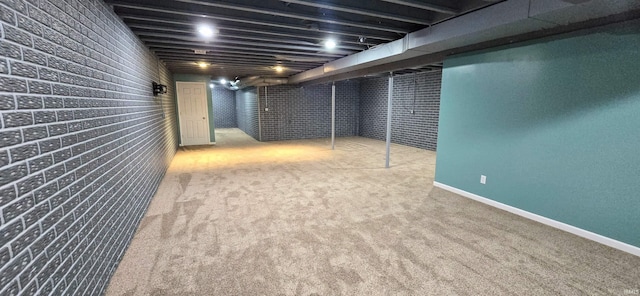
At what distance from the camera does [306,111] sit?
33.7 ft

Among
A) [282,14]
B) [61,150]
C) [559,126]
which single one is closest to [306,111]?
[282,14]

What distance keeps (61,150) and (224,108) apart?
14078mm

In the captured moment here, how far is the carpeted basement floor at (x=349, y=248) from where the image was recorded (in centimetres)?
195

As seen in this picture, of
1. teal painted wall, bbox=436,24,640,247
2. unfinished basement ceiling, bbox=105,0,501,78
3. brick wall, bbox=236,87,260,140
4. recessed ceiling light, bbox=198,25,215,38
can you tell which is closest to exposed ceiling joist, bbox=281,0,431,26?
unfinished basement ceiling, bbox=105,0,501,78

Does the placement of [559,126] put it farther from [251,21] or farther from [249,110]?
[249,110]

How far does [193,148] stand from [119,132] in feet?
19.7

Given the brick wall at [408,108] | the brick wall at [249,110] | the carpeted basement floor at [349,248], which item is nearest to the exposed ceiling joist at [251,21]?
the carpeted basement floor at [349,248]

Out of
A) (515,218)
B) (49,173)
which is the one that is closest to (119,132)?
(49,173)

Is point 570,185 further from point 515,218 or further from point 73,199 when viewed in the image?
point 73,199

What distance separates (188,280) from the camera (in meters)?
1.99

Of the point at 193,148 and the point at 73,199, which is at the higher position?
the point at 73,199

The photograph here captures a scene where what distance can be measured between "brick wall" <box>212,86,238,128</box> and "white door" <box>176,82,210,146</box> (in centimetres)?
625

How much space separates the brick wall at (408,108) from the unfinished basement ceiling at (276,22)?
3.53 metres

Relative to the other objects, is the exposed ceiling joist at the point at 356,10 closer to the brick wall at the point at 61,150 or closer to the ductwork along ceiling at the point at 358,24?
the ductwork along ceiling at the point at 358,24
